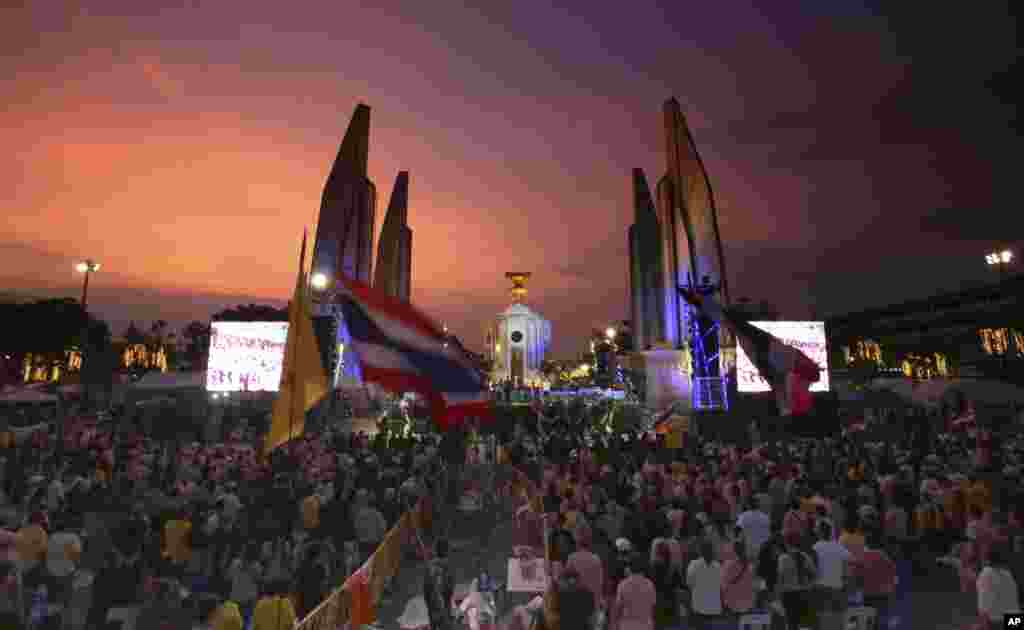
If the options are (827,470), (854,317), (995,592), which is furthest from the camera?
(854,317)

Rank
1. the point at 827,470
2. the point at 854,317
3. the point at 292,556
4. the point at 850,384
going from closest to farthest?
the point at 292,556 → the point at 827,470 → the point at 850,384 → the point at 854,317

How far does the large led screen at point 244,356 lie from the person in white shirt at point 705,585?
3023cm

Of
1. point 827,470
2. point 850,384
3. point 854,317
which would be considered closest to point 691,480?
point 827,470

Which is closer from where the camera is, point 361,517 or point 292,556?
point 292,556

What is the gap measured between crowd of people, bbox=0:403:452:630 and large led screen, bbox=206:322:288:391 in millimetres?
13880

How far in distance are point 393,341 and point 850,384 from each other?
4149 centimetres

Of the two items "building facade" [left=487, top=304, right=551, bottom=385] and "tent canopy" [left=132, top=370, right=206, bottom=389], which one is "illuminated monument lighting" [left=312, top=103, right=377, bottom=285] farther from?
"building facade" [left=487, top=304, right=551, bottom=385]

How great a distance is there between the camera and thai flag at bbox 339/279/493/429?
677 centimetres

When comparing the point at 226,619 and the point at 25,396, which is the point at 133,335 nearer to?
the point at 25,396

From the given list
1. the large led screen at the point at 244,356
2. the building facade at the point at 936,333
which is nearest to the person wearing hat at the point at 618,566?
the large led screen at the point at 244,356

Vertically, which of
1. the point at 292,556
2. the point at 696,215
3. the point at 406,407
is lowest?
the point at 292,556

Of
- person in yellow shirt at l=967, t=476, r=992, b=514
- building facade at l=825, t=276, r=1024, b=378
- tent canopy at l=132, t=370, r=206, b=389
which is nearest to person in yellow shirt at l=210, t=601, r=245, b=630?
person in yellow shirt at l=967, t=476, r=992, b=514

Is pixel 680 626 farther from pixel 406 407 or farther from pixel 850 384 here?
pixel 850 384

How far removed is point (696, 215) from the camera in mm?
Answer: 34875
